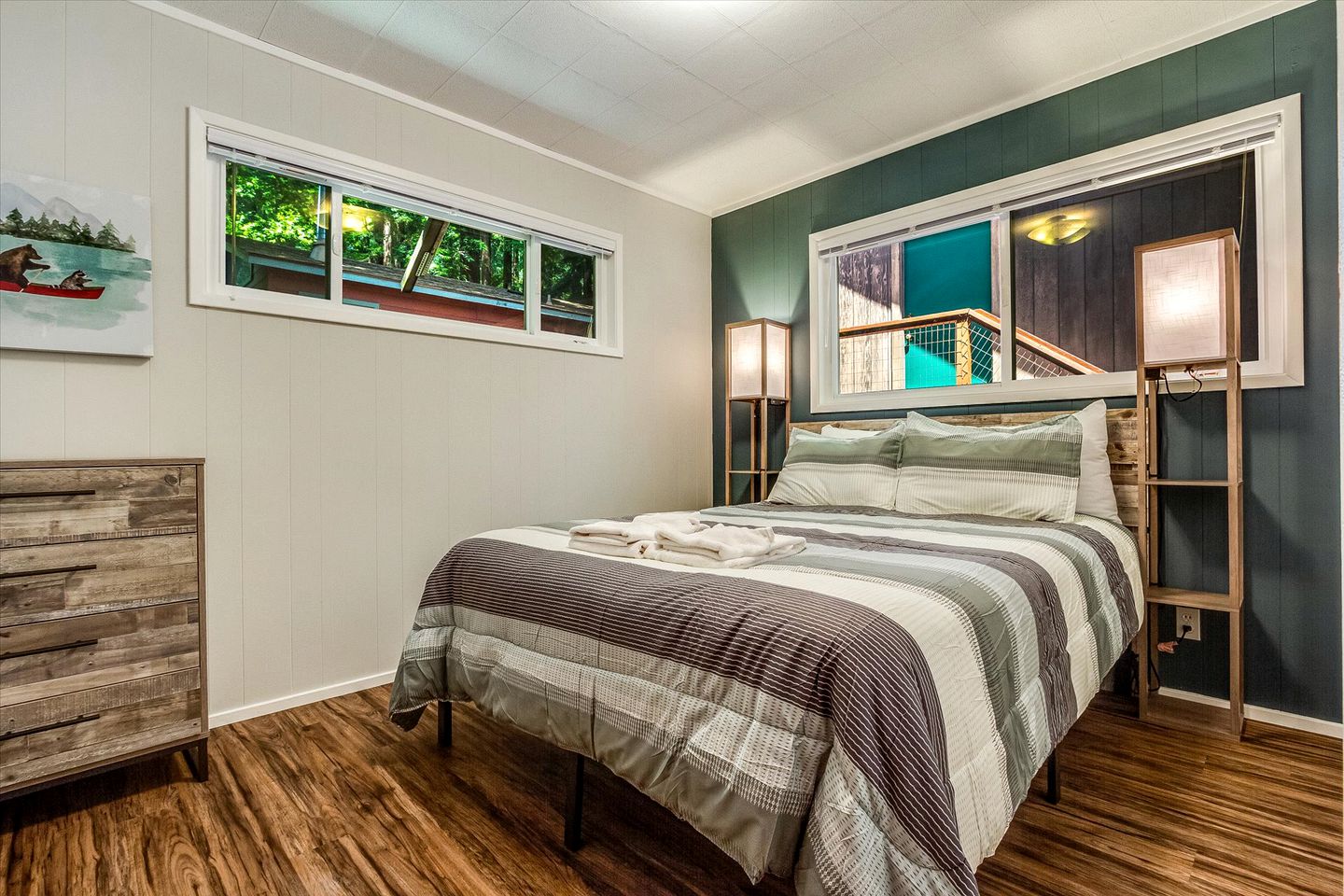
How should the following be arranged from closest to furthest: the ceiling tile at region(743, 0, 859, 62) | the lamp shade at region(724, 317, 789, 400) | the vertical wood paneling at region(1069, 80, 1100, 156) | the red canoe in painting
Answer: the red canoe in painting
the ceiling tile at region(743, 0, 859, 62)
the vertical wood paneling at region(1069, 80, 1100, 156)
the lamp shade at region(724, 317, 789, 400)

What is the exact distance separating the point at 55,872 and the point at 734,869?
1552 mm

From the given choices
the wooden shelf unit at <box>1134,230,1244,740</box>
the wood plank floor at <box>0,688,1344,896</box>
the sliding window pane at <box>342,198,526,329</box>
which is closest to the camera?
the wood plank floor at <box>0,688,1344,896</box>

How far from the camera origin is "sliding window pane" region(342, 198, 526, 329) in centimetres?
286

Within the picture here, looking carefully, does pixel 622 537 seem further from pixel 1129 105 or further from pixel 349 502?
pixel 1129 105

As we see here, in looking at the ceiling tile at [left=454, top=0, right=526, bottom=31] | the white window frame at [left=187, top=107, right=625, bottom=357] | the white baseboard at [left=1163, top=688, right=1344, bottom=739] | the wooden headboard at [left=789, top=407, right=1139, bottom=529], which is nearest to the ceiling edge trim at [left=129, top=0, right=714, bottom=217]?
the white window frame at [left=187, top=107, right=625, bottom=357]

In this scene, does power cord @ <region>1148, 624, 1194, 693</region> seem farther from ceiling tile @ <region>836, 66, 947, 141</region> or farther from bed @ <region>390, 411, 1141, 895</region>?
ceiling tile @ <region>836, 66, 947, 141</region>

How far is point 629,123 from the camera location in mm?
3113

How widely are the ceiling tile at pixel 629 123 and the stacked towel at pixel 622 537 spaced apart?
78.6 inches

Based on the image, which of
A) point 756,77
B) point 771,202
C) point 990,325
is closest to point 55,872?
point 756,77

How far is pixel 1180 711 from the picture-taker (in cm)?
237

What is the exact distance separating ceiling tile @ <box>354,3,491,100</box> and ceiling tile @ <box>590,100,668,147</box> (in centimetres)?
68

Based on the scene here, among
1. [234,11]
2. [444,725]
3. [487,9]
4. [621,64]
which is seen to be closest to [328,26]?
[234,11]

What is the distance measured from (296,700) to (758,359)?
104 inches

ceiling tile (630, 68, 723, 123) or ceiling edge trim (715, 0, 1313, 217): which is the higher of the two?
ceiling tile (630, 68, 723, 123)
